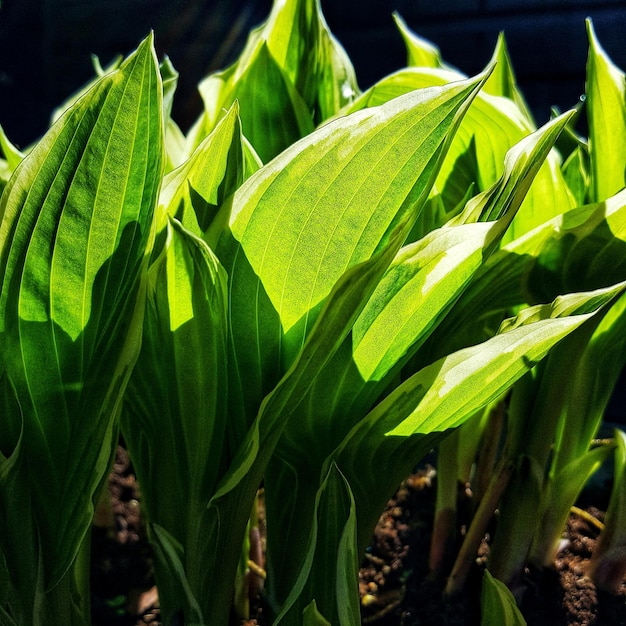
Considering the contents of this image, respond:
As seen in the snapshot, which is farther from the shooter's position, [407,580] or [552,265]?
[407,580]

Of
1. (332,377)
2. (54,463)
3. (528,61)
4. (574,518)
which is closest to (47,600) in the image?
(54,463)

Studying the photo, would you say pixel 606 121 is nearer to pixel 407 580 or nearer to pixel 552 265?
pixel 552 265

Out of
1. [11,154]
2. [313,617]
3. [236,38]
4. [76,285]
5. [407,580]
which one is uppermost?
[236,38]

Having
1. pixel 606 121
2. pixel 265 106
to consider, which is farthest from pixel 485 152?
pixel 265 106

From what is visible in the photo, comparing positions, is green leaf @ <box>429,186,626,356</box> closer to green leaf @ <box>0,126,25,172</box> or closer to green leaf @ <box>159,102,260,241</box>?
green leaf @ <box>159,102,260,241</box>

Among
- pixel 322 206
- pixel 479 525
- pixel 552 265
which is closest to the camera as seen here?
pixel 322 206

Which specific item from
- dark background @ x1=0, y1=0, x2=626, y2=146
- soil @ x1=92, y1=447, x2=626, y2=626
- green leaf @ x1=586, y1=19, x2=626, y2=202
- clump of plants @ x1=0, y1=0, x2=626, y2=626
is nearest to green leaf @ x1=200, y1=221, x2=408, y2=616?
clump of plants @ x1=0, y1=0, x2=626, y2=626

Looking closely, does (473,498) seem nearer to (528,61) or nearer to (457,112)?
(457,112)
